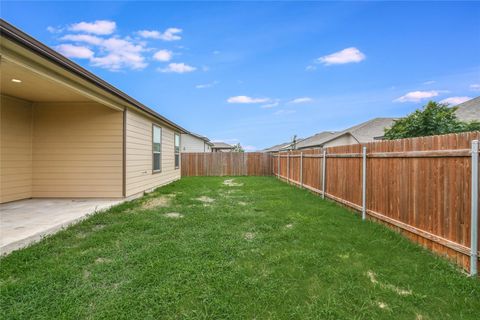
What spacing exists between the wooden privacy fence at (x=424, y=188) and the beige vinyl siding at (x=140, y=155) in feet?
18.1

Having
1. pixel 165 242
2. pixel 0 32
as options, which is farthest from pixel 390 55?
pixel 0 32

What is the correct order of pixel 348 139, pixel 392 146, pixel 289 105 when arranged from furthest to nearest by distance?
1. pixel 289 105
2. pixel 348 139
3. pixel 392 146

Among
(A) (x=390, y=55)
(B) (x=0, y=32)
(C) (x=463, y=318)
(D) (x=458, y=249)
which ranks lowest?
(C) (x=463, y=318)

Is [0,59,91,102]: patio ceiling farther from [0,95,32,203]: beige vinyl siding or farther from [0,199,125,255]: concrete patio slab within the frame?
[0,199,125,255]: concrete patio slab

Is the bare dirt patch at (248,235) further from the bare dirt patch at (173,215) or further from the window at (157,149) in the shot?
the window at (157,149)

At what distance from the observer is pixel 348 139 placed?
2220cm

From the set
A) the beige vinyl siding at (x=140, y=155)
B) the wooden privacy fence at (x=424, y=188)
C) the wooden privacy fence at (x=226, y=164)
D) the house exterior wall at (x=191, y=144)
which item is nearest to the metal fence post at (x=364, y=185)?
the wooden privacy fence at (x=424, y=188)

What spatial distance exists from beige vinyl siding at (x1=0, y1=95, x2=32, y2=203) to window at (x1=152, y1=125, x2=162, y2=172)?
347 centimetres

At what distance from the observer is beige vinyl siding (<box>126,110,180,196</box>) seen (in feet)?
22.5

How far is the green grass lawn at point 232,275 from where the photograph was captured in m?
2.03

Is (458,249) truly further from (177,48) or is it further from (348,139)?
(348,139)

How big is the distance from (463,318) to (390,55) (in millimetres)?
11592

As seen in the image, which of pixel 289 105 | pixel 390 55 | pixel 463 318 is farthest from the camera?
pixel 289 105

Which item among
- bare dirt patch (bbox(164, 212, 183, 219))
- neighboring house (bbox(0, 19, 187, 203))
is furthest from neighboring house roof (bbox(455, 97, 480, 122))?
neighboring house (bbox(0, 19, 187, 203))
